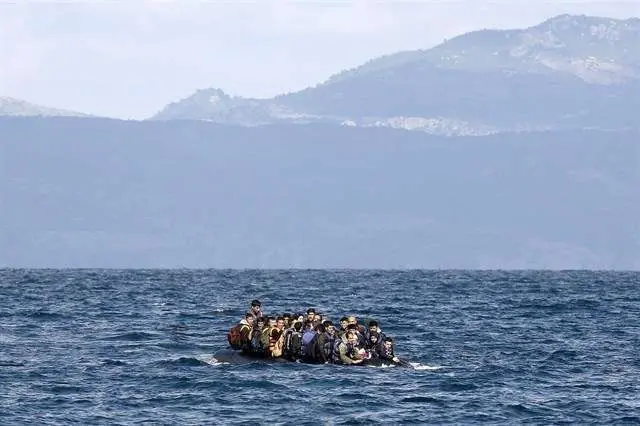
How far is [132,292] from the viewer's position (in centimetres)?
12638

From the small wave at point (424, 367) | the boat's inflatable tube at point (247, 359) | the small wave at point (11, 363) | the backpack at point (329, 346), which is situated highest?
the backpack at point (329, 346)

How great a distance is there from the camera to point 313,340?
5588 centimetres

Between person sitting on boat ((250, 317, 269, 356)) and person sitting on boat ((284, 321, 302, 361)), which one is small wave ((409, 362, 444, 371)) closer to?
person sitting on boat ((284, 321, 302, 361))

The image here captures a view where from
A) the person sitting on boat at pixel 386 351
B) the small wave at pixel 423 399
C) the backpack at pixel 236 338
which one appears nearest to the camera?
the small wave at pixel 423 399

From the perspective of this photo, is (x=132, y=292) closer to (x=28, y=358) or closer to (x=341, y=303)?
(x=341, y=303)

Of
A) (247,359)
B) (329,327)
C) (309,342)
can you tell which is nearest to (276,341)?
(309,342)

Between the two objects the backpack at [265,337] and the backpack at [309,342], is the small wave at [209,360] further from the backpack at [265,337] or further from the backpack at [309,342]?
the backpack at [309,342]

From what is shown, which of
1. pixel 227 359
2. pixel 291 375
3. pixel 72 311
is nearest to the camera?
pixel 291 375

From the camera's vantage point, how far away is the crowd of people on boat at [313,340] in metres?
55.2

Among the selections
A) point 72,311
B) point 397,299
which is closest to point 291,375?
point 72,311

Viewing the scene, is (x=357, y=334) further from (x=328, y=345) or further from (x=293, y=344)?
(x=293, y=344)

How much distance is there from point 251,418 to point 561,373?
1603cm

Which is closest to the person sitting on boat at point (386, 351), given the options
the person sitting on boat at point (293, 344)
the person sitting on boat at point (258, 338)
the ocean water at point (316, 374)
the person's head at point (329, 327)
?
the ocean water at point (316, 374)

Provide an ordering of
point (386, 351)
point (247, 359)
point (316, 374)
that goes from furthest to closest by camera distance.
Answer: point (247, 359) → point (386, 351) → point (316, 374)
